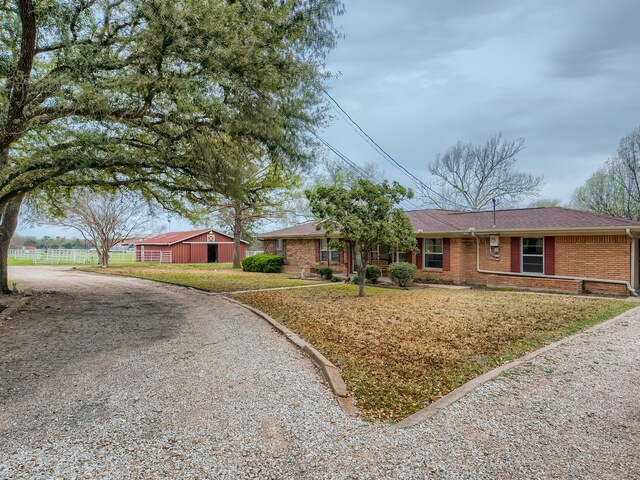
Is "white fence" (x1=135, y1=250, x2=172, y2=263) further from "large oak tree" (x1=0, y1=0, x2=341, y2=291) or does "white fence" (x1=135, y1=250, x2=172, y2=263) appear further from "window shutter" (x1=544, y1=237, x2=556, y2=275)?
"window shutter" (x1=544, y1=237, x2=556, y2=275)

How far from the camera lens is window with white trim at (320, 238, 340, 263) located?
782 inches

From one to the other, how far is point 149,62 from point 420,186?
2463cm

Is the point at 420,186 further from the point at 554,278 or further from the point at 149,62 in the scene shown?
the point at 149,62

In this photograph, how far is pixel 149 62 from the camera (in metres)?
7.14

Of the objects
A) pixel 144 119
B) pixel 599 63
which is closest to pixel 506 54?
pixel 599 63

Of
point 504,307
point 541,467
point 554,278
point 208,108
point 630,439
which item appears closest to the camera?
point 541,467

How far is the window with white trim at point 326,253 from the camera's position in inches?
782

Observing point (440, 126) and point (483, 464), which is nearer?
point (483, 464)

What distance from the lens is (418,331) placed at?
7.07 metres

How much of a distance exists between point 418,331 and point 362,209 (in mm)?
5266

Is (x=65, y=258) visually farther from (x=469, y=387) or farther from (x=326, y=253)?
(x=469, y=387)

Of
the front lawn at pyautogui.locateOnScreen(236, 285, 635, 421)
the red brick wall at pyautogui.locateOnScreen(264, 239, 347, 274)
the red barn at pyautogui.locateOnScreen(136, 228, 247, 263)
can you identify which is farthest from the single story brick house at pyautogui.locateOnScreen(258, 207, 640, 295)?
the red barn at pyautogui.locateOnScreen(136, 228, 247, 263)

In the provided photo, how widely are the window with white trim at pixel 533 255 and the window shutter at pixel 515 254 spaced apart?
6.7 inches

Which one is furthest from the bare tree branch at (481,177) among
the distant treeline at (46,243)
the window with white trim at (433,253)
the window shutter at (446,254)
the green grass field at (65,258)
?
the distant treeline at (46,243)
